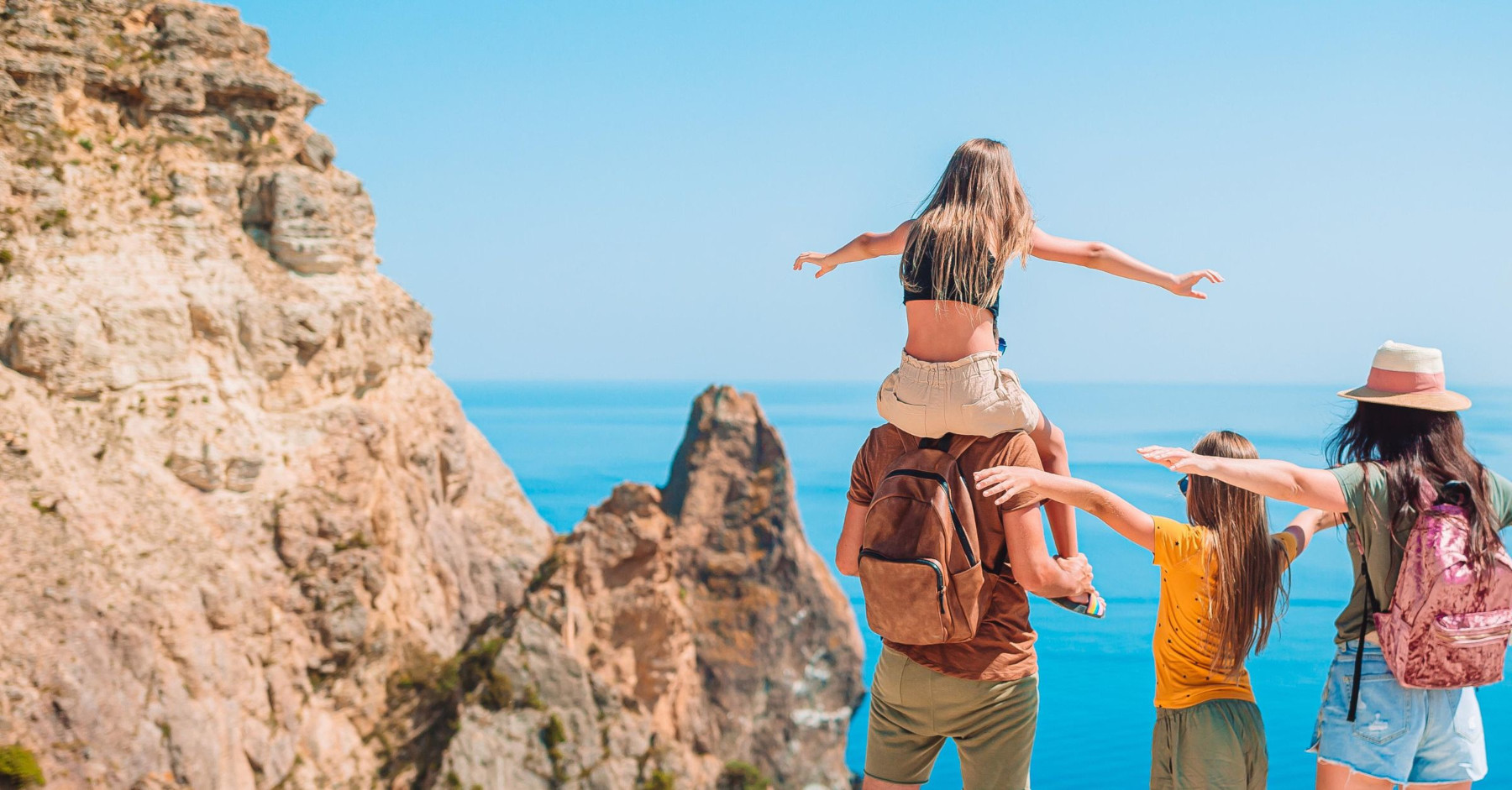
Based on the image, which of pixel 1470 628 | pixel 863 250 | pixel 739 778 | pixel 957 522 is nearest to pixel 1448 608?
pixel 1470 628

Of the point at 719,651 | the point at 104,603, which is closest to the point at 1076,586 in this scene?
the point at 104,603

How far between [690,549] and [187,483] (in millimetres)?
27848

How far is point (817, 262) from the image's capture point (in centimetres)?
493

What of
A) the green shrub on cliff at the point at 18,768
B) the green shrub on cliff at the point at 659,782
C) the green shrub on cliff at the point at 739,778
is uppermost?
the green shrub on cliff at the point at 18,768

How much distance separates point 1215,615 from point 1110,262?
4.72 ft

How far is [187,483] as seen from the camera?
21406mm

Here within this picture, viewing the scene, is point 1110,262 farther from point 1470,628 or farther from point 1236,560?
point 1470,628

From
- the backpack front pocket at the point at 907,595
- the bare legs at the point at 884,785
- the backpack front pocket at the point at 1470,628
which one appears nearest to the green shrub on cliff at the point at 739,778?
the bare legs at the point at 884,785

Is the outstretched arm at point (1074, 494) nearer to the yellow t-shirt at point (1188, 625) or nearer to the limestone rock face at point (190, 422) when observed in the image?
the yellow t-shirt at point (1188, 625)

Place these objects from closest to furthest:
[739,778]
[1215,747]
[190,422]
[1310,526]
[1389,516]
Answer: [1389,516], [1215,747], [1310,526], [190,422], [739,778]

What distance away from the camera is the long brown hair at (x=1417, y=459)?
382cm

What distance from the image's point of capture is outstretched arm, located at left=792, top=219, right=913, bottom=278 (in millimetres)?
4434

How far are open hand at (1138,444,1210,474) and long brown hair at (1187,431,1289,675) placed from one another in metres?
0.46

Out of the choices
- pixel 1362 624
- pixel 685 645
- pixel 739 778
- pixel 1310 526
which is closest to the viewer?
pixel 1362 624
